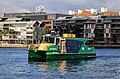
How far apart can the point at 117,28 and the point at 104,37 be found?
7.45 metres

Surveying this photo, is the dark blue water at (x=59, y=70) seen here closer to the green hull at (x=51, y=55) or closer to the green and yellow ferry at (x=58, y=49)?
the green hull at (x=51, y=55)

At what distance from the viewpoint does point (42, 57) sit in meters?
74.7

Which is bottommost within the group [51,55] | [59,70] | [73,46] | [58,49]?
[59,70]

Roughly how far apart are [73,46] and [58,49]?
14.3ft

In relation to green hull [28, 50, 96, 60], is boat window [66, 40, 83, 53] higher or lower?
higher

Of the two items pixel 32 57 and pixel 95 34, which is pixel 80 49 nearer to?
pixel 32 57

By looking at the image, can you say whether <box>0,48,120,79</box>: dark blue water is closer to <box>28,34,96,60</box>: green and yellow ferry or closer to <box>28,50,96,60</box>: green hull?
<box>28,50,96,60</box>: green hull

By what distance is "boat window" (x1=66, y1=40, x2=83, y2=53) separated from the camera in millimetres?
75625

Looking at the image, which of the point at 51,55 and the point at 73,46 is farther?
the point at 73,46

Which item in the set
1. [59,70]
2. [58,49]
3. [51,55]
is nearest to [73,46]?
[58,49]

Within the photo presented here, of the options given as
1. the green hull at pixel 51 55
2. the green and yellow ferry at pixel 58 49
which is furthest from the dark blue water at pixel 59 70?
the green and yellow ferry at pixel 58 49

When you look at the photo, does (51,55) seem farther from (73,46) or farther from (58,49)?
(73,46)

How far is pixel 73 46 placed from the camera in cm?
7638

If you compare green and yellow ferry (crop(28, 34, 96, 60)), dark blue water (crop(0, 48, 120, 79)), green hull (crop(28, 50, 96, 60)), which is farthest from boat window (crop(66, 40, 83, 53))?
dark blue water (crop(0, 48, 120, 79))
